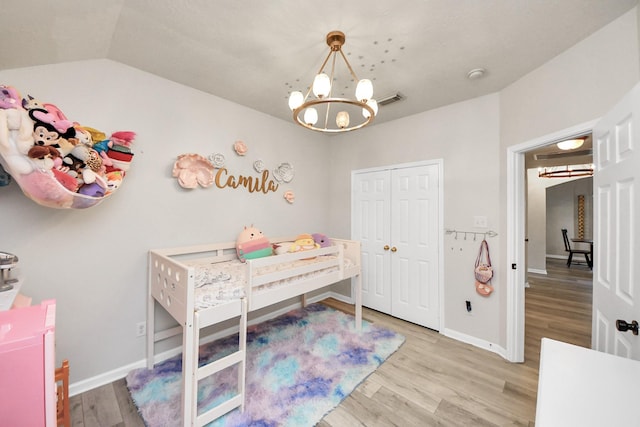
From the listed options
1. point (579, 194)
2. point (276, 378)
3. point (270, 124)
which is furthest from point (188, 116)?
point (579, 194)

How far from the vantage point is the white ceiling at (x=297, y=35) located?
4.64ft

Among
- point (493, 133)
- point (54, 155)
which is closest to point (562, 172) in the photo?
point (493, 133)

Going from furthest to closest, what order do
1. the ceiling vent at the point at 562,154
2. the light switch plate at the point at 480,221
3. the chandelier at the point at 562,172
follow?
the chandelier at the point at 562,172
the ceiling vent at the point at 562,154
the light switch plate at the point at 480,221

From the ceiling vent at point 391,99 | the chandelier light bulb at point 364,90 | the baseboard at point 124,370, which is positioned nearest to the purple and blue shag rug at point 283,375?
the baseboard at point 124,370

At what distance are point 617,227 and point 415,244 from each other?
1.86 m

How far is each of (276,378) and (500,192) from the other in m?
2.61

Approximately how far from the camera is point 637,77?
1.33m

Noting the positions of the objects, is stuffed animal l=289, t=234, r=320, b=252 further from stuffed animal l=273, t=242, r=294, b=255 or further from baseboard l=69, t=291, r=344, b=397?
baseboard l=69, t=291, r=344, b=397

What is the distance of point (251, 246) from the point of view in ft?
8.37

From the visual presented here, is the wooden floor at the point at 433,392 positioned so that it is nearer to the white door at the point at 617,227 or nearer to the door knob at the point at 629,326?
the white door at the point at 617,227

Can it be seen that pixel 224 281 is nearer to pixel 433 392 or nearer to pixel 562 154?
pixel 433 392

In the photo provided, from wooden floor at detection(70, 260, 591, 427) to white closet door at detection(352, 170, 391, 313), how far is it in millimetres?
568

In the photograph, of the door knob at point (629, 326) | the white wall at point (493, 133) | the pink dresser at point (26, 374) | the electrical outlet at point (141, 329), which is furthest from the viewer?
the electrical outlet at point (141, 329)

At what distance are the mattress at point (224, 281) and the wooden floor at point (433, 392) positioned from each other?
0.89 metres
